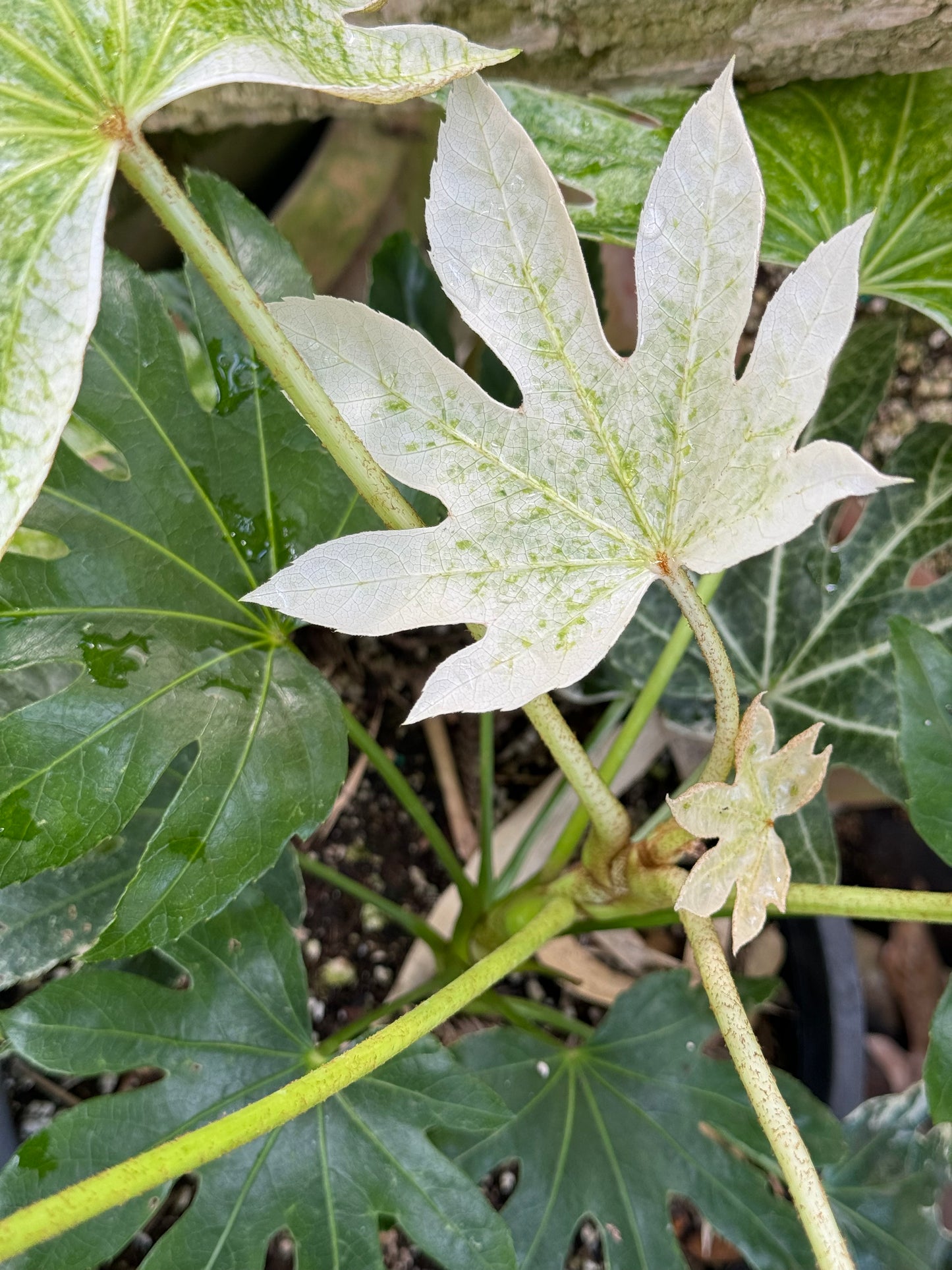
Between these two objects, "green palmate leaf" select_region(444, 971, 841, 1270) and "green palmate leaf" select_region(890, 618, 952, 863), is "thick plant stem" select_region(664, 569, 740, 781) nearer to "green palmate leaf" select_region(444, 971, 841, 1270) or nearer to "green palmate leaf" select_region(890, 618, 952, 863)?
"green palmate leaf" select_region(890, 618, 952, 863)

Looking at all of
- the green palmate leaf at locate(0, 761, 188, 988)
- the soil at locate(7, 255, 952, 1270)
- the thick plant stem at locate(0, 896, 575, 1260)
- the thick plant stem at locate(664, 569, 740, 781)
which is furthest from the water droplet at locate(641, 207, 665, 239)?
the soil at locate(7, 255, 952, 1270)

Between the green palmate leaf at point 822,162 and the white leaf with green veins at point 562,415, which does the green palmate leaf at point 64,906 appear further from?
the green palmate leaf at point 822,162

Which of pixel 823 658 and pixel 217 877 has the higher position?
pixel 217 877

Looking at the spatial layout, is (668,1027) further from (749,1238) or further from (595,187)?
(595,187)

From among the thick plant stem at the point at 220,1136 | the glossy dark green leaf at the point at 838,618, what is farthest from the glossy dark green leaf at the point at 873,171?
the thick plant stem at the point at 220,1136

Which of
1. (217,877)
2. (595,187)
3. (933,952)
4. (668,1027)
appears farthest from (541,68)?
(933,952)

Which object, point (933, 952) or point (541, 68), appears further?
point (933, 952)
